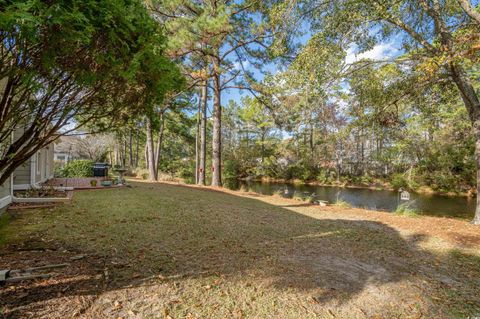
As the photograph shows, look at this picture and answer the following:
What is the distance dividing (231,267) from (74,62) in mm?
2565

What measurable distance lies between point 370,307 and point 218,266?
5.20ft

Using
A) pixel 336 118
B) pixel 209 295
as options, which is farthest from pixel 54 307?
pixel 336 118

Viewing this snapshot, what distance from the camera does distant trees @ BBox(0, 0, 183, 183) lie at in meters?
1.55

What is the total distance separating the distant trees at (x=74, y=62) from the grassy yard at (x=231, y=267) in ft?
4.00

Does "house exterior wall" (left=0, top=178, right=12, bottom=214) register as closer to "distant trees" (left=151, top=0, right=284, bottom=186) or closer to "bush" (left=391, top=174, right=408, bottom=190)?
"distant trees" (left=151, top=0, right=284, bottom=186)

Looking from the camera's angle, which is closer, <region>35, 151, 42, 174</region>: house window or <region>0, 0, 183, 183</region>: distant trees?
<region>0, 0, 183, 183</region>: distant trees

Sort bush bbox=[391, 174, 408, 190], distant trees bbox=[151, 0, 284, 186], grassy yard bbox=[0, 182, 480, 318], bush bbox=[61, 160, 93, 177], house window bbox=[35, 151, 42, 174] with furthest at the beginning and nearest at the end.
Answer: bush bbox=[391, 174, 408, 190], bush bbox=[61, 160, 93, 177], house window bbox=[35, 151, 42, 174], distant trees bbox=[151, 0, 284, 186], grassy yard bbox=[0, 182, 480, 318]

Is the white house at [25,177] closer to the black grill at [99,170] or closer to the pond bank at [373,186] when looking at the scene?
the black grill at [99,170]

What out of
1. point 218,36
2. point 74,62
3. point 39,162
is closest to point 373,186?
point 218,36

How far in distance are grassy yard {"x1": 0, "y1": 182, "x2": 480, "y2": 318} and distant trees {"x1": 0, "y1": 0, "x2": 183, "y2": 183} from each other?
1.22m

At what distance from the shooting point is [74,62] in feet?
6.36

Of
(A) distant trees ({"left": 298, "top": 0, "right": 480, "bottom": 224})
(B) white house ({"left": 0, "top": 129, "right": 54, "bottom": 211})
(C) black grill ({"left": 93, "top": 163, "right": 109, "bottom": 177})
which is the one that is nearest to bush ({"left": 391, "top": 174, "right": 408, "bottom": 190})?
(A) distant trees ({"left": 298, "top": 0, "right": 480, "bottom": 224})

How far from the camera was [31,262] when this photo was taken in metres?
2.56

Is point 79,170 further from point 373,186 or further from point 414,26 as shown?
point 373,186
